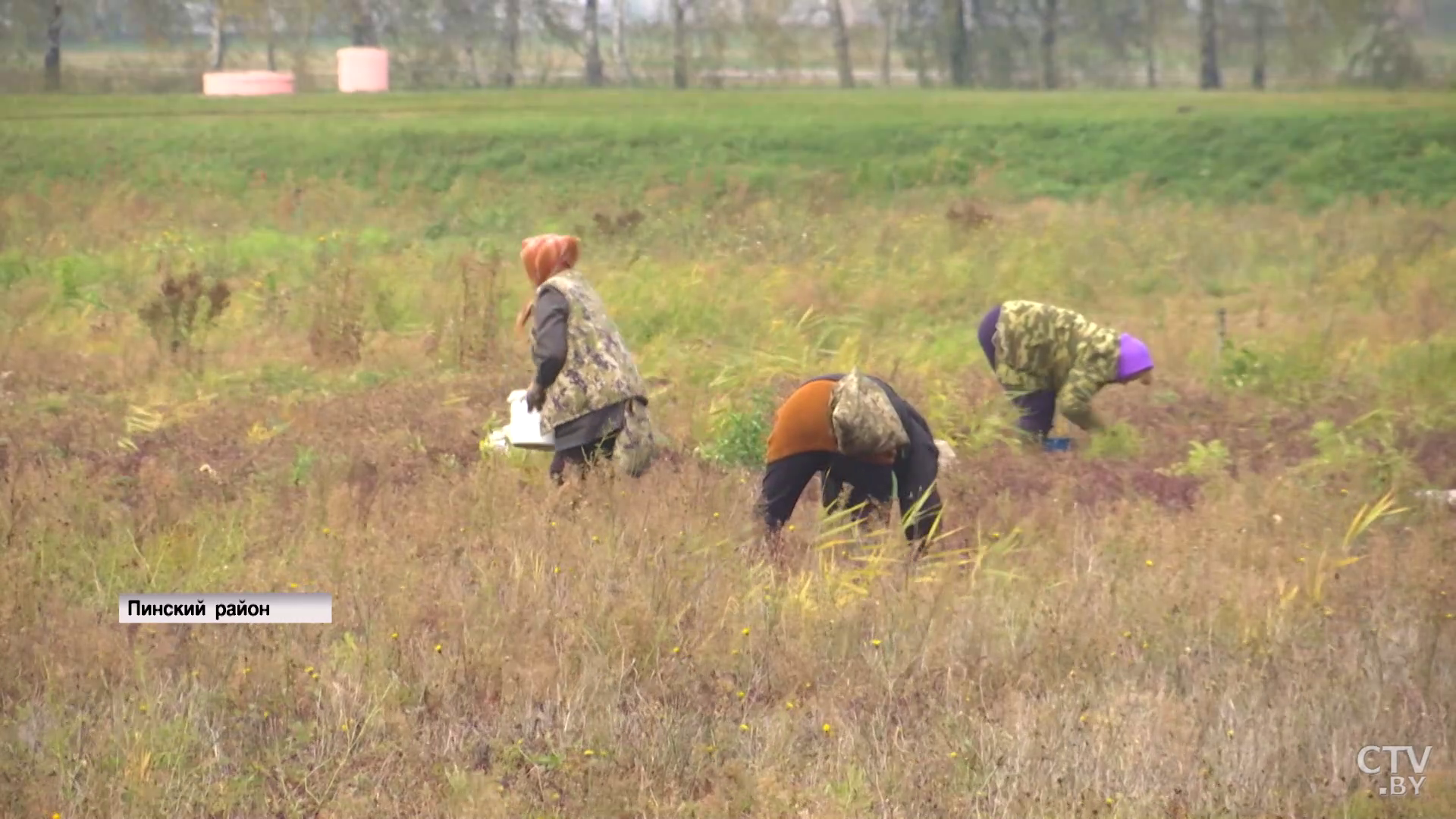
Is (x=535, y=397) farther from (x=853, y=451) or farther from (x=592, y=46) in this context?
(x=592, y=46)

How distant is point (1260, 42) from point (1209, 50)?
1315 millimetres

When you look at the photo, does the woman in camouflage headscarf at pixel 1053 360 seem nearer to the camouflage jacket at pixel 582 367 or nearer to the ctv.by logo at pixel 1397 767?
the camouflage jacket at pixel 582 367

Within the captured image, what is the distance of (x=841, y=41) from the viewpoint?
46.0m

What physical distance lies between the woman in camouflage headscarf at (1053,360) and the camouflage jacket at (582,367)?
2.51 meters

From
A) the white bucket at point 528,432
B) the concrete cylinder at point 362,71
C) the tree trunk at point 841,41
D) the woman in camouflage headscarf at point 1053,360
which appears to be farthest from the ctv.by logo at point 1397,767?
the tree trunk at point 841,41

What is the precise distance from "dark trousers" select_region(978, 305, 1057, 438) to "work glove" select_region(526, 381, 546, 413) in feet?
9.12

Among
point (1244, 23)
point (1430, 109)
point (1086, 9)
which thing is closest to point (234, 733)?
point (1430, 109)

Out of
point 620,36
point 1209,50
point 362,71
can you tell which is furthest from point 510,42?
point 1209,50

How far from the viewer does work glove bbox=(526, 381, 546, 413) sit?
6.98 metres

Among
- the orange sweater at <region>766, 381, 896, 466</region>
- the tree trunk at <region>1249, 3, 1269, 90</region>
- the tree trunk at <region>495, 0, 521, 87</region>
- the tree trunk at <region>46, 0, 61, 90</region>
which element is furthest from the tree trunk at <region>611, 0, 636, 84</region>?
the orange sweater at <region>766, 381, 896, 466</region>

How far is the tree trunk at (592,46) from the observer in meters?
43.7

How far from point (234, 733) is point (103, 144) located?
22.5m

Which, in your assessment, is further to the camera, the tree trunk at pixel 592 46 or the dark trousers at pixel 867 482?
the tree trunk at pixel 592 46

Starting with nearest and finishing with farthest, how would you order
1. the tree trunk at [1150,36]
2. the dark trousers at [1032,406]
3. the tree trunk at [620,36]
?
the dark trousers at [1032,406]
the tree trunk at [1150,36]
the tree trunk at [620,36]
